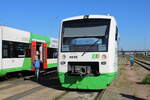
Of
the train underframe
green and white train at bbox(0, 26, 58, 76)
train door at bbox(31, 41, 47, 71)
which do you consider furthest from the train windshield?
train door at bbox(31, 41, 47, 71)

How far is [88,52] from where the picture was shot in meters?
11.4

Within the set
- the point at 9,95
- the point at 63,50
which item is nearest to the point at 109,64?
the point at 63,50

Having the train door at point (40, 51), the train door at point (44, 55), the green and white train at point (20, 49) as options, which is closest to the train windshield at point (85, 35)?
the green and white train at point (20, 49)

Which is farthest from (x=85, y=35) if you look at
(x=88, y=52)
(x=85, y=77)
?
(x=85, y=77)

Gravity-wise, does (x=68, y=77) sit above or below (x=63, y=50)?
below

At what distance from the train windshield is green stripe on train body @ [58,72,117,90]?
1.12m

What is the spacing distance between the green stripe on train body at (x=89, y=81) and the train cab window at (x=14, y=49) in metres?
5.37

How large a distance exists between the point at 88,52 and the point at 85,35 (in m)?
0.80

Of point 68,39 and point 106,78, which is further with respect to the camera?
point 68,39

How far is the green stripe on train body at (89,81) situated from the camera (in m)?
11.2

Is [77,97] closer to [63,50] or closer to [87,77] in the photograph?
[87,77]

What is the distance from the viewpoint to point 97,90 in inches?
474

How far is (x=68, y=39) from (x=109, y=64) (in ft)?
7.12

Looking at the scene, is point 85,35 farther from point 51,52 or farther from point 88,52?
point 51,52
